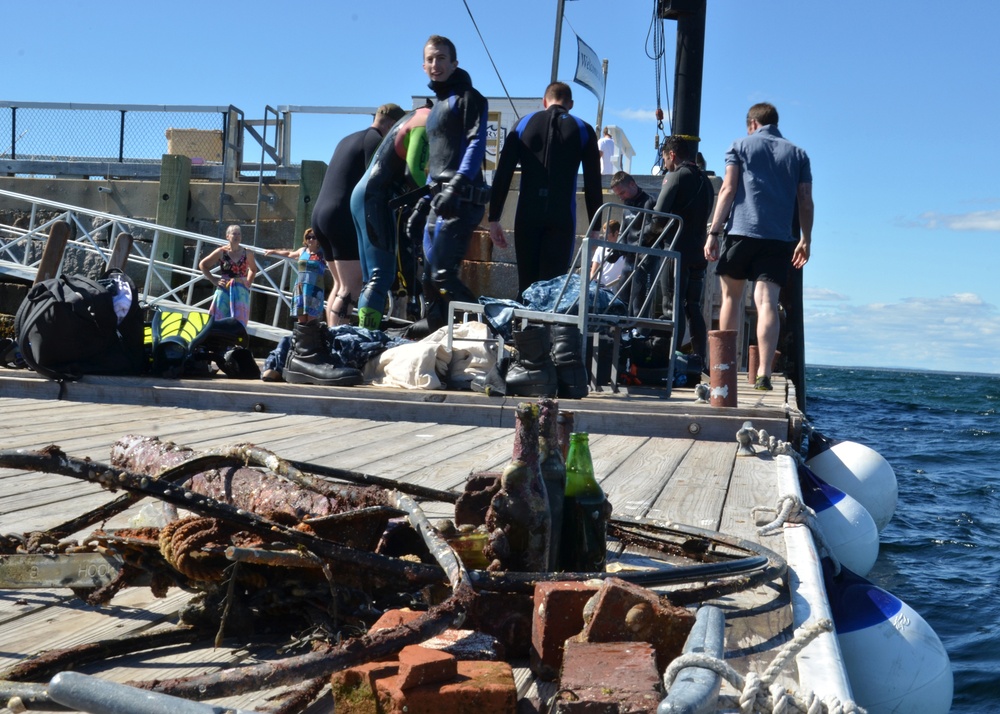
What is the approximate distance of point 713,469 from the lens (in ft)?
12.4

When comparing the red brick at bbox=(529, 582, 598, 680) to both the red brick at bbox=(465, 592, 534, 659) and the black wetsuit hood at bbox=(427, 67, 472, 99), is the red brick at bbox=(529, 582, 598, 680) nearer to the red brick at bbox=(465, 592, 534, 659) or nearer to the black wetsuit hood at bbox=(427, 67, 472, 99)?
the red brick at bbox=(465, 592, 534, 659)

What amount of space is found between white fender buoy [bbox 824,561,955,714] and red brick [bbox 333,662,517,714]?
1.58m

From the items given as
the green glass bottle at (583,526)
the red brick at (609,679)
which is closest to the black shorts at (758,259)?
the green glass bottle at (583,526)

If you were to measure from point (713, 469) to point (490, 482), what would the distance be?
1.87 m

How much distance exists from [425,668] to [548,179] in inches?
225

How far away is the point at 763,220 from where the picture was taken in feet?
20.6

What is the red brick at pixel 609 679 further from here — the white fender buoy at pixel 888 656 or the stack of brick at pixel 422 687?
the white fender buoy at pixel 888 656

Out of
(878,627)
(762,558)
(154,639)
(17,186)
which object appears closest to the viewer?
(154,639)

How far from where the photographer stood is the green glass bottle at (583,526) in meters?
1.99

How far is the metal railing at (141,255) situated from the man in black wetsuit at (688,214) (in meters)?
4.87

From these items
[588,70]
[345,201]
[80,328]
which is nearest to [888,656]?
[80,328]

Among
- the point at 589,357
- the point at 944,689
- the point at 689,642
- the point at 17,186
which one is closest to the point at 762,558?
the point at 689,642

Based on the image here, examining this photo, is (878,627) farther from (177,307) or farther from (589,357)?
(177,307)

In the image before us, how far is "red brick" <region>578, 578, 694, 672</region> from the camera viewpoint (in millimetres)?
1531
